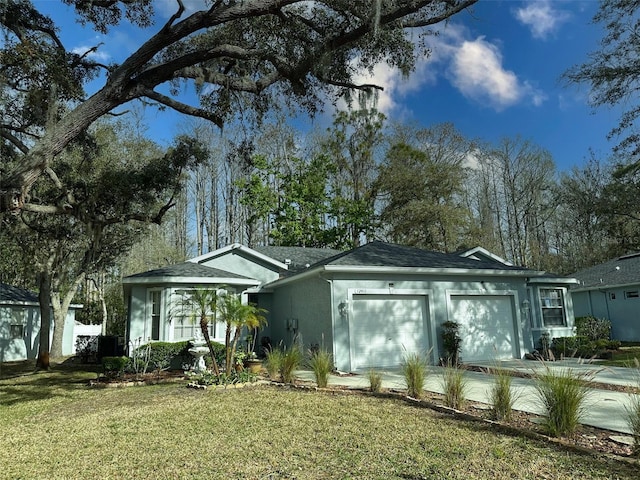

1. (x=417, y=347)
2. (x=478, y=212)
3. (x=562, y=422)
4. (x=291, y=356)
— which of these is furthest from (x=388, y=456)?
(x=478, y=212)

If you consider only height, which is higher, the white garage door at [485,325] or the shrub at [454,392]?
the white garage door at [485,325]

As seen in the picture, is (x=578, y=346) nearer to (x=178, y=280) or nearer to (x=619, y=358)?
(x=619, y=358)

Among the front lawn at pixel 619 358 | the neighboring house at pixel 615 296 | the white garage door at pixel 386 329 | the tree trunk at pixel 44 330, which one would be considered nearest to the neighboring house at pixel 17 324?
the tree trunk at pixel 44 330

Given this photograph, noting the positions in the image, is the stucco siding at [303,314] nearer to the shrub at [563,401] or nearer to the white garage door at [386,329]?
the white garage door at [386,329]

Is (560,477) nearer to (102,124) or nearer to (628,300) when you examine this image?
(102,124)

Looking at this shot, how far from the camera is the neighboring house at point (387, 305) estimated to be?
12.6 meters

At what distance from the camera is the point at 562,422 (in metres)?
5.34

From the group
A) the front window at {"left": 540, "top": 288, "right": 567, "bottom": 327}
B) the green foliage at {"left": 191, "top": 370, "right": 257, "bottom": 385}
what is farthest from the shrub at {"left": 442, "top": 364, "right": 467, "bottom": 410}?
the front window at {"left": 540, "top": 288, "right": 567, "bottom": 327}

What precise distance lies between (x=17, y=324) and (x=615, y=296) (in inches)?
1116

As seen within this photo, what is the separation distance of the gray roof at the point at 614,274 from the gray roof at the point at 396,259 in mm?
9281

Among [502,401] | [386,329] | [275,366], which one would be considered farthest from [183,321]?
[502,401]

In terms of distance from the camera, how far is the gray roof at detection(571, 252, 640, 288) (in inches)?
819

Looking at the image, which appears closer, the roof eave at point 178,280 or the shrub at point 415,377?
the shrub at point 415,377

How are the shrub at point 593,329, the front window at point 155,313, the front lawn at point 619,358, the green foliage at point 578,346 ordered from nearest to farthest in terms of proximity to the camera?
1. the front lawn at point 619,358
2. the front window at point 155,313
3. the green foliage at point 578,346
4. the shrub at point 593,329
